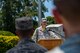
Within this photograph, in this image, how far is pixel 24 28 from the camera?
382 centimetres

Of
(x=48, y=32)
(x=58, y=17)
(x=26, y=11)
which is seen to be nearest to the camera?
(x=58, y=17)

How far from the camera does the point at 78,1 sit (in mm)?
1439

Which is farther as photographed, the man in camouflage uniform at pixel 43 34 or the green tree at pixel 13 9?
the green tree at pixel 13 9

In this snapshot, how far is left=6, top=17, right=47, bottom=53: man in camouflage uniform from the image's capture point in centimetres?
361

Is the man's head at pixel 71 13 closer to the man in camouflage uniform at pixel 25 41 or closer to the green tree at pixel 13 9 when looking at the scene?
the man in camouflage uniform at pixel 25 41

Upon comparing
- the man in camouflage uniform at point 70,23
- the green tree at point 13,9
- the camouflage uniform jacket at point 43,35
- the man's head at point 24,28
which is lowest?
the green tree at point 13,9

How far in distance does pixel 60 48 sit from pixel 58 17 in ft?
0.56

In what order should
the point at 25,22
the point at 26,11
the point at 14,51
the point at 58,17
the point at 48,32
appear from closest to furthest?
the point at 58,17 → the point at 14,51 → the point at 25,22 → the point at 48,32 → the point at 26,11

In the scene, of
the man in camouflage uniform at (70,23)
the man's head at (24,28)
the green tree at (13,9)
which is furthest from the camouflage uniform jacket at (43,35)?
the green tree at (13,9)

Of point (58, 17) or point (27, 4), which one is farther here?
point (27, 4)

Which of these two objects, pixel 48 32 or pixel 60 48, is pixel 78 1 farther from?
pixel 48 32

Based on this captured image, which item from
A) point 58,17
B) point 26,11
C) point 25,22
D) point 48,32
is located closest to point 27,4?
point 26,11

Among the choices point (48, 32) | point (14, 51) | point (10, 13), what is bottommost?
point (10, 13)

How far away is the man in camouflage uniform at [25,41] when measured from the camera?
3.61 m
